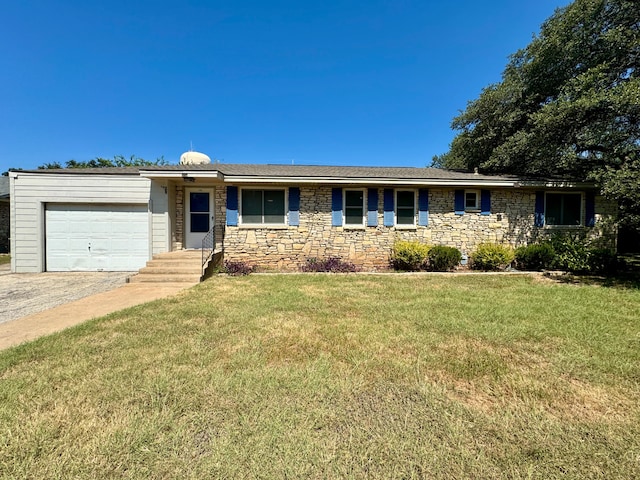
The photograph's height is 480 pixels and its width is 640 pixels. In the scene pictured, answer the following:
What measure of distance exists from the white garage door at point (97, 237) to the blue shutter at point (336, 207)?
6122 millimetres

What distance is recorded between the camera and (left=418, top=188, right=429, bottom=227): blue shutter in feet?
30.5

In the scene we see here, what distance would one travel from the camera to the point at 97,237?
898 cm

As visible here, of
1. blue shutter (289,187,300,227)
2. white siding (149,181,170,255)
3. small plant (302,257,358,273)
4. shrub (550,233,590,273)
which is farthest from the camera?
blue shutter (289,187,300,227)

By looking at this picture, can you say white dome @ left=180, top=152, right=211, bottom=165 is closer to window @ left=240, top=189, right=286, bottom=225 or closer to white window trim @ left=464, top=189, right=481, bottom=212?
window @ left=240, top=189, right=286, bottom=225

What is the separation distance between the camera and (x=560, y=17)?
9.41 m

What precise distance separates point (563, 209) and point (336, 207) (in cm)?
802

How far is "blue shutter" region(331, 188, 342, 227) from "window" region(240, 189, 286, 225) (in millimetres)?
1653

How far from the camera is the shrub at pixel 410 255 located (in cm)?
870

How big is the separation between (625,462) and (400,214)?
319 inches

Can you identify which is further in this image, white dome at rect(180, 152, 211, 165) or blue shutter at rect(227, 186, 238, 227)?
white dome at rect(180, 152, 211, 165)

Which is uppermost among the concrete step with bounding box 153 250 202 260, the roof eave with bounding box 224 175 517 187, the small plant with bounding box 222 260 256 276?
the roof eave with bounding box 224 175 517 187

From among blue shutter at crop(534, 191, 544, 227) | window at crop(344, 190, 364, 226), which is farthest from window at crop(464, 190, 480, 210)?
window at crop(344, 190, 364, 226)

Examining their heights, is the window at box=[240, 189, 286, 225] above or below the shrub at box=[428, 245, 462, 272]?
above

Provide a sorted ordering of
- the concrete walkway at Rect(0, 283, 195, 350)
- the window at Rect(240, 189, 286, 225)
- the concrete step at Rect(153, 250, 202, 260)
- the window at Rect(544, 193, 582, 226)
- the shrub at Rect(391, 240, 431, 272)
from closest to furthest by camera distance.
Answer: the concrete walkway at Rect(0, 283, 195, 350), the concrete step at Rect(153, 250, 202, 260), the shrub at Rect(391, 240, 431, 272), the window at Rect(240, 189, 286, 225), the window at Rect(544, 193, 582, 226)
